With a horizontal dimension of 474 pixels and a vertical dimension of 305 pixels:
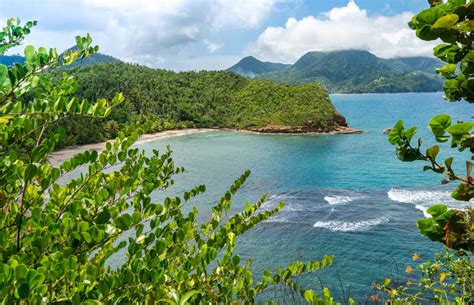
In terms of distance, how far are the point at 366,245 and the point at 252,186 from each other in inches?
651

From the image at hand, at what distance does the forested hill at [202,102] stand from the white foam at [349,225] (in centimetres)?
4958

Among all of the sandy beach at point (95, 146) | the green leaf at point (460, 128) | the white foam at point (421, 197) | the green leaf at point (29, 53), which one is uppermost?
the green leaf at point (29, 53)

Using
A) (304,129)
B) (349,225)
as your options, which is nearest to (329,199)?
(349,225)

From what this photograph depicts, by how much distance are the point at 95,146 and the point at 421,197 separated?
49.4 meters

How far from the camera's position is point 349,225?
27.6 meters

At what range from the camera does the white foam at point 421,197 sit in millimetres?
31475

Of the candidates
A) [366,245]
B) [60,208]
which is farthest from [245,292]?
[366,245]

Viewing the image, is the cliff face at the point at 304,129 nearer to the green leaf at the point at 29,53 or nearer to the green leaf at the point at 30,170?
the green leaf at the point at 29,53

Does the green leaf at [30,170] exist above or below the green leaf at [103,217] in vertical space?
above

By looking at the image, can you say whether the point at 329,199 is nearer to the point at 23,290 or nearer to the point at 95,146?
the point at 23,290

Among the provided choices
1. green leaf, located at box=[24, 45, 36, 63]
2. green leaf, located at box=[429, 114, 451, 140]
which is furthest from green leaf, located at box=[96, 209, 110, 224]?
green leaf, located at box=[429, 114, 451, 140]

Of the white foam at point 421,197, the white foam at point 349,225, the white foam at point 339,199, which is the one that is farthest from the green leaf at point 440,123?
the white foam at point 339,199

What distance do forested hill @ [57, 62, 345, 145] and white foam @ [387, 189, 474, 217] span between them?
46.5 metres

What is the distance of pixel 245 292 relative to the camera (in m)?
3.19
